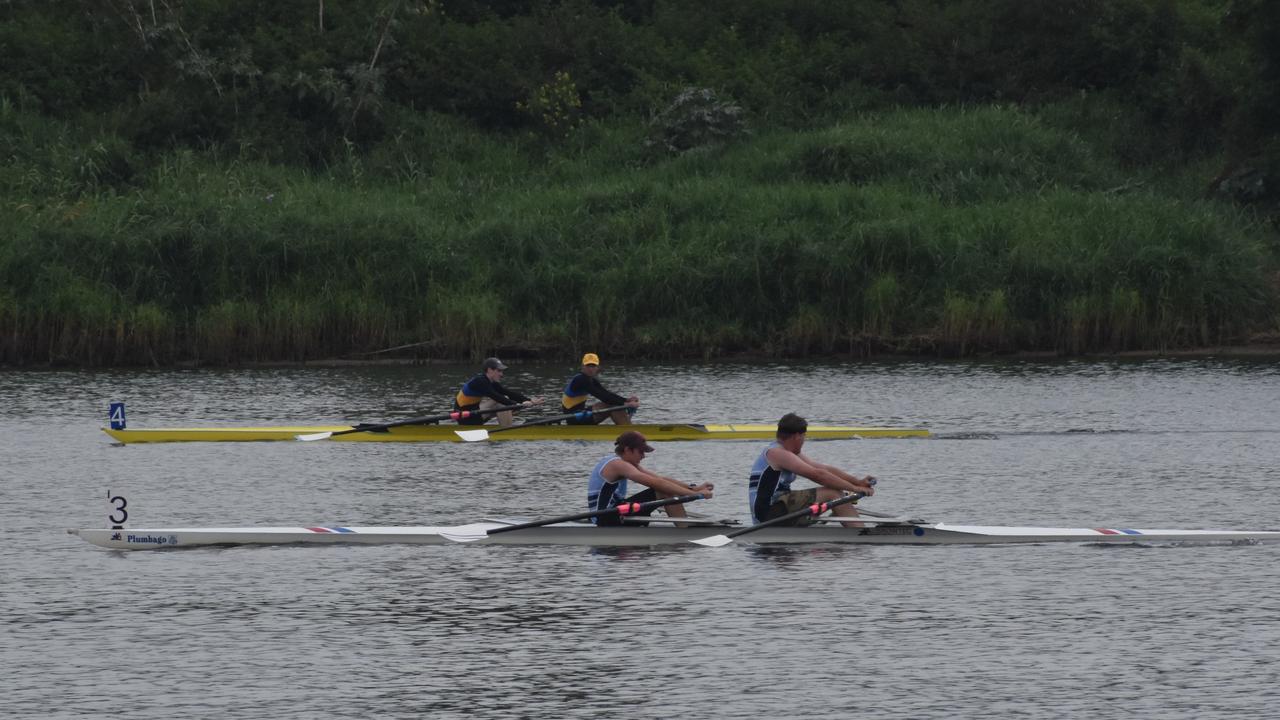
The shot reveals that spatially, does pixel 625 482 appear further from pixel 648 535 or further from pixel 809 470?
pixel 809 470

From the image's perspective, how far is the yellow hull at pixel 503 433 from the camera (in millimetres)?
26859

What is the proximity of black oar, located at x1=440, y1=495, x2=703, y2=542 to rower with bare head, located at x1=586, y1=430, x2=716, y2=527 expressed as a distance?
11 centimetres

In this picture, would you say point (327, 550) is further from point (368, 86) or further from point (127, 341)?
point (368, 86)

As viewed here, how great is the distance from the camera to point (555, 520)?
18406 millimetres

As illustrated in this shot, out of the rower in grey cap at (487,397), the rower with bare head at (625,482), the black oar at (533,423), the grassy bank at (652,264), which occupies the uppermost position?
the grassy bank at (652,264)

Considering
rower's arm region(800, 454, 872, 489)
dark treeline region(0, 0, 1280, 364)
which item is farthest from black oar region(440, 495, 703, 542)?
dark treeline region(0, 0, 1280, 364)

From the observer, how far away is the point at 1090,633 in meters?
15.2

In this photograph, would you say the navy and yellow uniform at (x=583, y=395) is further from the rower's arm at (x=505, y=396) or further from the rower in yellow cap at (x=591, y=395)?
the rower's arm at (x=505, y=396)

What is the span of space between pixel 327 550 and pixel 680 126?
3075cm

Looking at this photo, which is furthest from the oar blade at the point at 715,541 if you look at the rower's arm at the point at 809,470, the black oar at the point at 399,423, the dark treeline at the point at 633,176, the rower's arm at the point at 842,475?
the dark treeline at the point at 633,176

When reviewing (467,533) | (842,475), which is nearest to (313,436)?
(467,533)

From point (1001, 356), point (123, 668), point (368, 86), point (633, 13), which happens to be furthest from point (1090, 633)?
point (633, 13)

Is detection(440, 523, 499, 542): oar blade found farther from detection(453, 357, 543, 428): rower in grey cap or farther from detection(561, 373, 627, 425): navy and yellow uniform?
detection(453, 357, 543, 428): rower in grey cap

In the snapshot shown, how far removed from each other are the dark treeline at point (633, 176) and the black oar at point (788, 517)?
2135 cm
